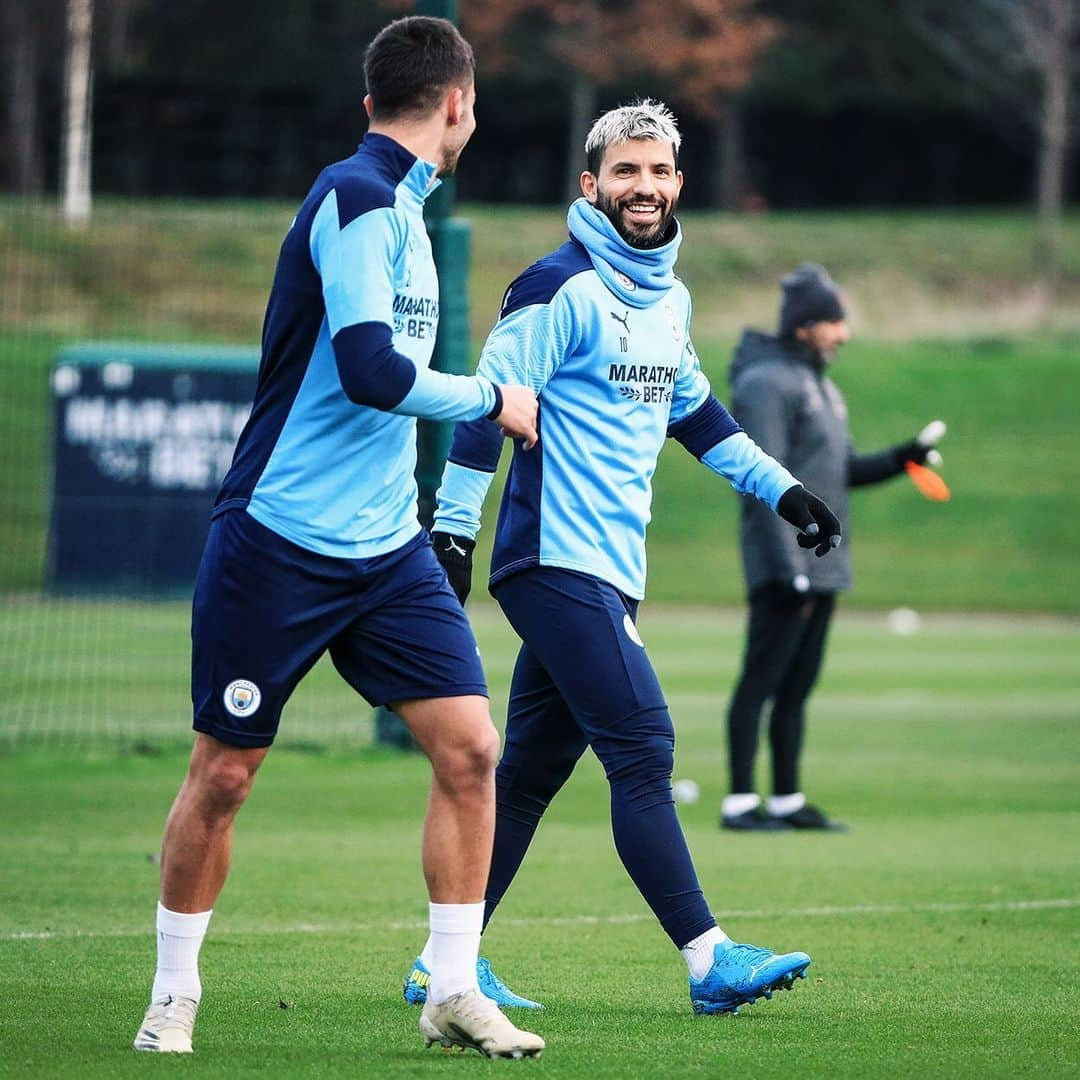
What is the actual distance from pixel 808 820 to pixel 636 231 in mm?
4741

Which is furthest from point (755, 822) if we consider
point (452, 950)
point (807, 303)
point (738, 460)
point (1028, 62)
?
point (1028, 62)

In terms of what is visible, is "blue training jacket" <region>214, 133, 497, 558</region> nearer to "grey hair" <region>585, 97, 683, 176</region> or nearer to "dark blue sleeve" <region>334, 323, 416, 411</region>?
"dark blue sleeve" <region>334, 323, 416, 411</region>

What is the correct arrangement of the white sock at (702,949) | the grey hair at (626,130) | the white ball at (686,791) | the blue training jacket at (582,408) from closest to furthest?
the white sock at (702,949) < the blue training jacket at (582,408) < the grey hair at (626,130) < the white ball at (686,791)

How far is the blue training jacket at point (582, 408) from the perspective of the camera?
230 inches

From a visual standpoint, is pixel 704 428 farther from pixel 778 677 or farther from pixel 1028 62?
pixel 1028 62

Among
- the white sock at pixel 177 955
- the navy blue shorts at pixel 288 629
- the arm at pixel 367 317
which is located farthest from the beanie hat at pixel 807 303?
the white sock at pixel 177 955

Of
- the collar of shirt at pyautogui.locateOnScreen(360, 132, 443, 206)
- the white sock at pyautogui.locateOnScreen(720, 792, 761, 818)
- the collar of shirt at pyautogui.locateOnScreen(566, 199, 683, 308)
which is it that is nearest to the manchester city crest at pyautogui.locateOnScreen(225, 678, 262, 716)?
the collar of shirt at pyautogui.locateOnScreen(360, 132, 443, 206)

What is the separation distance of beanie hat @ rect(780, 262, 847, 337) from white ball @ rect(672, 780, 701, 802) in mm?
2414

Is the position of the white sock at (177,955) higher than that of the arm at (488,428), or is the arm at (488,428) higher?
the arm at (488,428)

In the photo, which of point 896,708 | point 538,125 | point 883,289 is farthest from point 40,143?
point 896,708

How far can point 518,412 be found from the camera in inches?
205

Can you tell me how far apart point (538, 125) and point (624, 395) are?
1654 inches

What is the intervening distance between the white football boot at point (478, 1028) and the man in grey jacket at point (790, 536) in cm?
486

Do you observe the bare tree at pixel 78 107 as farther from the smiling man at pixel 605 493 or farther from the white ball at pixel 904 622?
the smiling man at pixel 605 493
